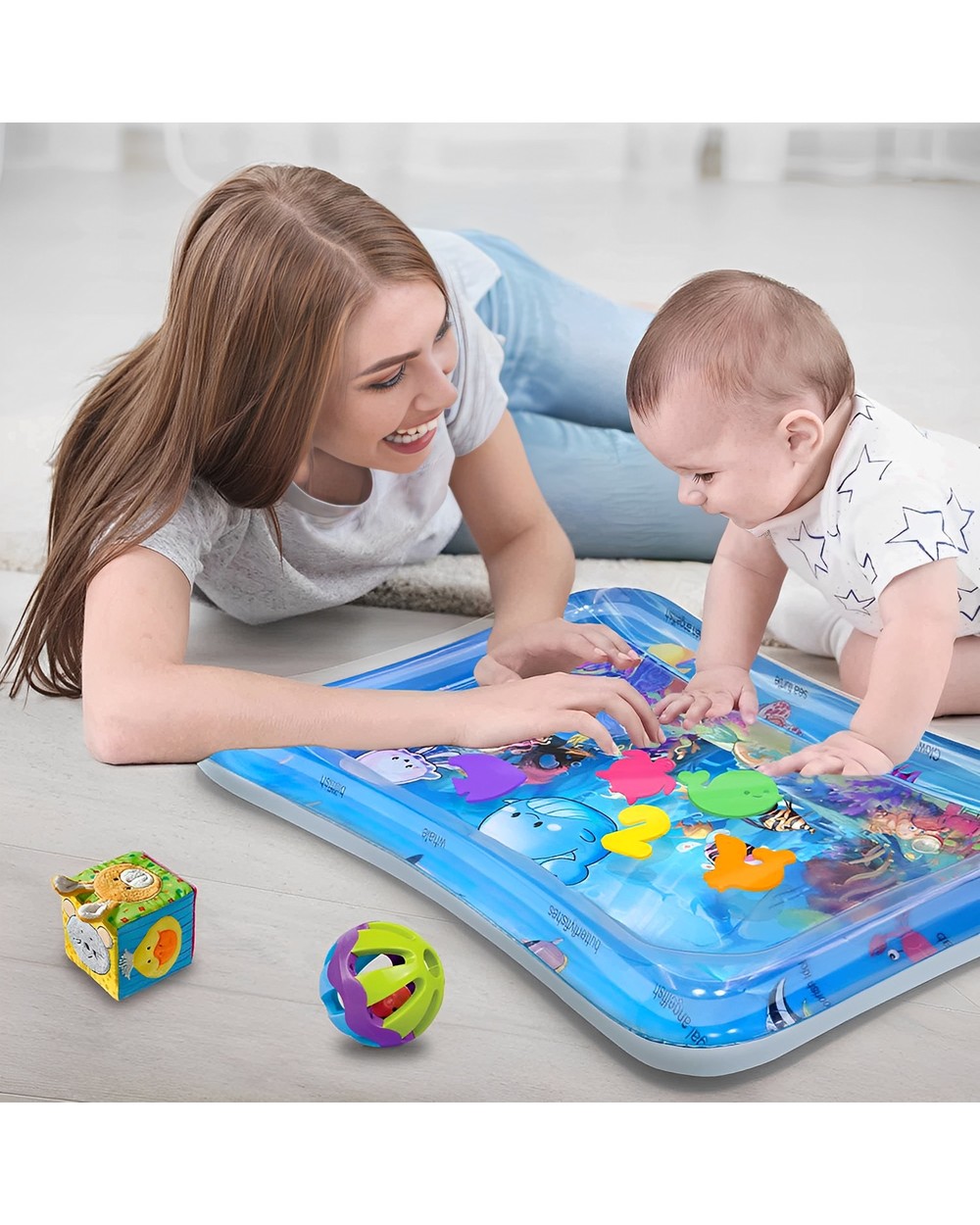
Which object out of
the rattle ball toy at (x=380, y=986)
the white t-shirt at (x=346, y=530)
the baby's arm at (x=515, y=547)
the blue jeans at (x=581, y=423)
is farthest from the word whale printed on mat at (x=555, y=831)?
the blue jeans at (x=581, y=423)

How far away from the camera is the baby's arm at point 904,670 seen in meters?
0.84

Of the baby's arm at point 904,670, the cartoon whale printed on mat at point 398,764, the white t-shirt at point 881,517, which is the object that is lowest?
the cartoon whale printed on mat at point 398,764

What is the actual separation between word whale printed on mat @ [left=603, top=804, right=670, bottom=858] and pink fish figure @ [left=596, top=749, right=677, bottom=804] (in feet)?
0.06

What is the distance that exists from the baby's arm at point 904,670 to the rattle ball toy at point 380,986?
31cm

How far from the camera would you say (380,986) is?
0.68m

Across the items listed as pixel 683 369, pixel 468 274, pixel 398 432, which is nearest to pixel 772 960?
pixel 683 369

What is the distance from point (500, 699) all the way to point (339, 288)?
332mm

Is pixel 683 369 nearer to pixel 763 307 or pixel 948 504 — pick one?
pixel 763 307

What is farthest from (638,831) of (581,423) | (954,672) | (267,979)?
(581,423)

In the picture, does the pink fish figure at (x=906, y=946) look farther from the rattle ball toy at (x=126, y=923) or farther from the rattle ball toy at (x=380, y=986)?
the rattle ball toy at (x=126, y=923)

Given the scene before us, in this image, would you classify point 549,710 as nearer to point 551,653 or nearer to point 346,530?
point 551,653

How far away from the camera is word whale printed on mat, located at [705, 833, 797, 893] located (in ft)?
2.60

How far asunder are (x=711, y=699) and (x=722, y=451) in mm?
232

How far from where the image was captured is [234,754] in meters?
0.92
